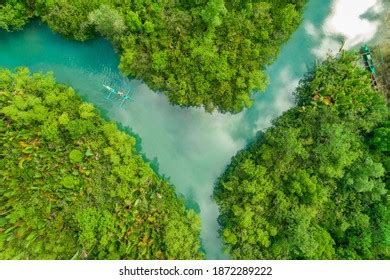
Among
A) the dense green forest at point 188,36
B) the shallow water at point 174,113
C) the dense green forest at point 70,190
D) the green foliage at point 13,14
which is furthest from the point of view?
the shallow water at point 174,113

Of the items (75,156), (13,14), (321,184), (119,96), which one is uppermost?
(13,14)

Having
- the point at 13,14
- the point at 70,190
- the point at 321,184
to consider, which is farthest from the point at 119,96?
the point at 321,184

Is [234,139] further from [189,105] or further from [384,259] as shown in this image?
[384,259]

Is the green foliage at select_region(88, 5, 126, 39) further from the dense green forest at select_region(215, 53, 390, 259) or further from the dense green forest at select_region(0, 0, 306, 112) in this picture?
the dense green forest at select_region(215, 53, 390, 259)

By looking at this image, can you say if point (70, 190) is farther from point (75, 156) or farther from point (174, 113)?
point (174, 113)

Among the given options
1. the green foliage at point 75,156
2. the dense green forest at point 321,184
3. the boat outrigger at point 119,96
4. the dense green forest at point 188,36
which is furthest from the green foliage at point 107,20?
the dense green forest at point 321,184

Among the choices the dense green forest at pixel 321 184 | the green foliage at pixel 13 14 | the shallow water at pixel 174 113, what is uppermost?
the green foliage at pixel 13 14

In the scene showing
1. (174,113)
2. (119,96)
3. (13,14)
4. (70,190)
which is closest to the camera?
(70,190)

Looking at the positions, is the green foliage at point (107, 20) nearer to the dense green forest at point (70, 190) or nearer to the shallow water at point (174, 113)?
the shallow water at point (174, 113)
